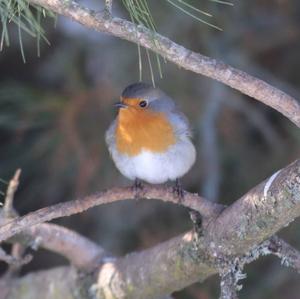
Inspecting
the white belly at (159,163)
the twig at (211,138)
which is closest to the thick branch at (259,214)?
the white belly at (159,163)

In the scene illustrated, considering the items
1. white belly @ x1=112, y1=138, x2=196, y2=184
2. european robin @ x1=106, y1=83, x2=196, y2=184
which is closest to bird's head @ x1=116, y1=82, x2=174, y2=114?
european robin @ x1=106, y1=83, x2=196, y2=184

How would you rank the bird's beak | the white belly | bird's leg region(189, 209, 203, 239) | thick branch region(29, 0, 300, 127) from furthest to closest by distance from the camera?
the bird's beak < the white belly < bird's leg region(189, 209, 203, 239) < thick branch region(29, 0, 300, 127)

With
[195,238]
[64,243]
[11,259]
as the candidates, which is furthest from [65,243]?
[195,238]

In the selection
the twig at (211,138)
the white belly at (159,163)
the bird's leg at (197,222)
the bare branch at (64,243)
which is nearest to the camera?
the bird's leg at (197,222)

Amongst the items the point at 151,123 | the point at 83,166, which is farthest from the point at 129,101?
the point at 83,166

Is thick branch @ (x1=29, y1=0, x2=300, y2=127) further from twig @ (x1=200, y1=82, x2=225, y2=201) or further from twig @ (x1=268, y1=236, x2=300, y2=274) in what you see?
twig @ (x1=200, y1=82, x2=225, y2=201)

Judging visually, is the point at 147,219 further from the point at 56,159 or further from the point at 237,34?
the point at 237,34

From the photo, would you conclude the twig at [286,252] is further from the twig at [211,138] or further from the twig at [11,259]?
the twig at [211,138]
